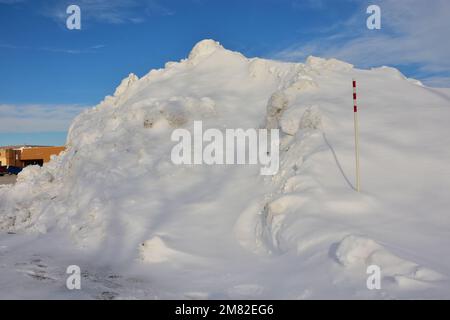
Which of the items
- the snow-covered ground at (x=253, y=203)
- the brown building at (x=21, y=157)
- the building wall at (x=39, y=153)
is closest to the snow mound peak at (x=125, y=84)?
A: the snow-covered ground at (x=253, y=203)

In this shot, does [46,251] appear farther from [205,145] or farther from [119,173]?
[205,145]

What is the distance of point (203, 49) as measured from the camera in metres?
21.0

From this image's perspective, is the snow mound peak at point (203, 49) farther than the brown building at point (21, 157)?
No

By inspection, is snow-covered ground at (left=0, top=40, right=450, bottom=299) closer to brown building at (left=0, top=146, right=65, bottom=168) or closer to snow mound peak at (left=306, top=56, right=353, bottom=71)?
snow mound peak at (left=306, top=56, right=353, bottom=71)

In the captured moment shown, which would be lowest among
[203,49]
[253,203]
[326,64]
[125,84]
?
[253,203]

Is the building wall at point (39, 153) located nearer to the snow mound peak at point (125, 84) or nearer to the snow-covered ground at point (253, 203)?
the snow mound peak at point (125, 84)

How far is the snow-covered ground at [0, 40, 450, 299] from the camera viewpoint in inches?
273

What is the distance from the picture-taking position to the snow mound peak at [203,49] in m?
20.9

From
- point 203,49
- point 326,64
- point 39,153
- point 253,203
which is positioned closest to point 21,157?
point 39,153

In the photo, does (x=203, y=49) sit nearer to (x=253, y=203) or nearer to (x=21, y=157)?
(x=253, y=203)

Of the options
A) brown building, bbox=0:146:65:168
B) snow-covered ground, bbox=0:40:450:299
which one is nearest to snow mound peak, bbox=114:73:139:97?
snow-covered ground, bbox=0:40:450:299

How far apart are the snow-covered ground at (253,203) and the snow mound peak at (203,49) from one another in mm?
3295

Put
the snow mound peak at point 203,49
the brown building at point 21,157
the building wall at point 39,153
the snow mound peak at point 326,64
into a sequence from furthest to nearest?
the brown building at point 21,157 < the building wall at point 39,153 < the snow mound peak at point 203,49 < the snow mound peak at point 326,64

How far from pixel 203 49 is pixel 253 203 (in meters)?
12.8
